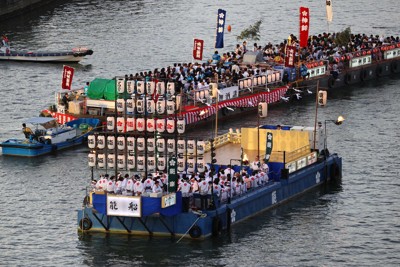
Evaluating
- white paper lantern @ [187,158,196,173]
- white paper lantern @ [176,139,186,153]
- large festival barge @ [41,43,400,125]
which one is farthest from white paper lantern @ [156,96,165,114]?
large festival barge @ [41,43,400,125]

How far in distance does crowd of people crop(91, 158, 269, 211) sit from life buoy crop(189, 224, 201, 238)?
44.9 inches

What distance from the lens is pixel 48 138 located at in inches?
4218

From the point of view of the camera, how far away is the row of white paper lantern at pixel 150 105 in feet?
285

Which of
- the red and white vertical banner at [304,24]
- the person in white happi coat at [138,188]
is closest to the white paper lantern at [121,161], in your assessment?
the person in white happi coat at [138,188]

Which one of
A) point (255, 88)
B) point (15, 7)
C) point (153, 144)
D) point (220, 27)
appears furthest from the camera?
point (15, 7)

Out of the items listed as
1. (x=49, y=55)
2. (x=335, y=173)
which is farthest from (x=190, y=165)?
(x=49, y=55)

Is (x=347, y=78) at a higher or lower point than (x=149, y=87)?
lower

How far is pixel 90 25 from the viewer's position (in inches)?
6885

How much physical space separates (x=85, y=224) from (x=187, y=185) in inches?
244

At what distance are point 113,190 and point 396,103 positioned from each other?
49220 mm

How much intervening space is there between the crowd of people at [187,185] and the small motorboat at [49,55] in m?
62.4

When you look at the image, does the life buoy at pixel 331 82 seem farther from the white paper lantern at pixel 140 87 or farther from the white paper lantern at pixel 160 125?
the white paper lantern at pixel 160 125

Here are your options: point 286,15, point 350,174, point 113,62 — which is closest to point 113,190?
point 350,174

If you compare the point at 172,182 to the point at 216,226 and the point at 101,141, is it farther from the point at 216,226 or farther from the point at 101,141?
the point at 101,141
